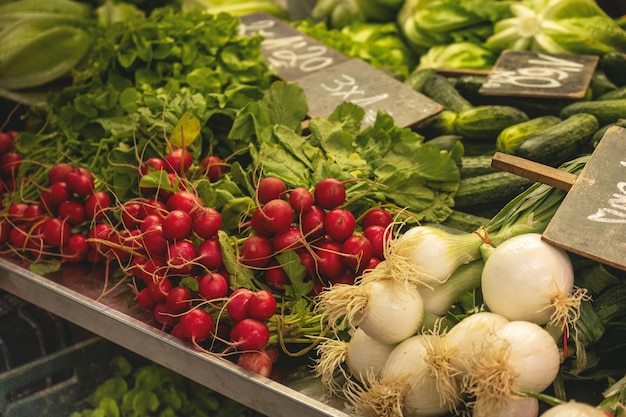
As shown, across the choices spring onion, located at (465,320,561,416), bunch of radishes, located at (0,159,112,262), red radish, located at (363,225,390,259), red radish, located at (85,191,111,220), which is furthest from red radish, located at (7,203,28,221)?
spring onion, located at (465,320,561,416)

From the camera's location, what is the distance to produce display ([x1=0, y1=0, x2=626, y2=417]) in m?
1.51

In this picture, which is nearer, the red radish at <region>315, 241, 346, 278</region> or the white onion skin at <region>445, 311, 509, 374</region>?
the white onion skin at <region>445, 311, 509, 374</region>

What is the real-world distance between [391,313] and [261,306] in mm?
402

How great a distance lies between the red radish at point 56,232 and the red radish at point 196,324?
0.74 m

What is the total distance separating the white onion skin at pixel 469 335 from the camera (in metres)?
1.42

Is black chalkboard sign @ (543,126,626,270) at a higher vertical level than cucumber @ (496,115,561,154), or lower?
higher

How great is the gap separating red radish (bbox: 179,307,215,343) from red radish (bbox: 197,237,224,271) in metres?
0.14

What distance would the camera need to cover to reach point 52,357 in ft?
8.00

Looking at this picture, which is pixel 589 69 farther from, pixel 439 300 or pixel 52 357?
pixel 52 357

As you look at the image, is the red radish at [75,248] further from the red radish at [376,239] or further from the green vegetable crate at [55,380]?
the red radish at [376,239]

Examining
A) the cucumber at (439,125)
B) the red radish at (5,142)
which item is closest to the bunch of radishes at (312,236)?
the cucumber at (439,125)

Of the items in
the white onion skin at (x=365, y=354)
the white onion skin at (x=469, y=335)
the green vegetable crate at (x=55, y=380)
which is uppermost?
the white onion skin at (x=469, y=335)

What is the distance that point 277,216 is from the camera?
189cm

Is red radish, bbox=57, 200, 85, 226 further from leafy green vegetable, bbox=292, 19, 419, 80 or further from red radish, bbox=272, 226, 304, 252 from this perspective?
leafy green vegetable, bbox=292, 19, 419, 80
